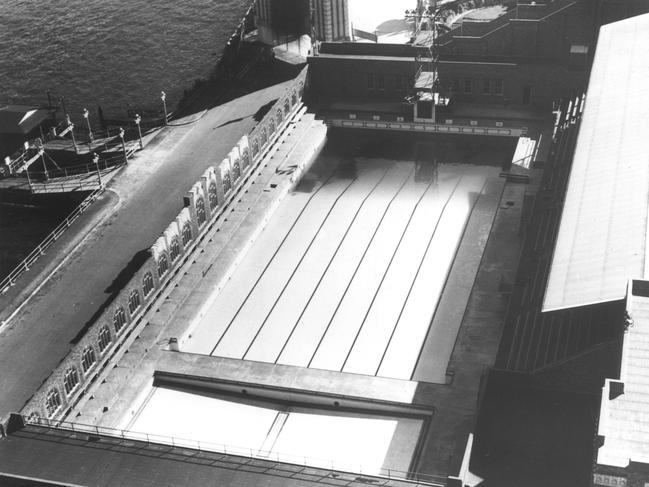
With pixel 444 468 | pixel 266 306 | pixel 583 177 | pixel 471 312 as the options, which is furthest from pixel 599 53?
pixel 444 468

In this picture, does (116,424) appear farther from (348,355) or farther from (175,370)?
(348,355)

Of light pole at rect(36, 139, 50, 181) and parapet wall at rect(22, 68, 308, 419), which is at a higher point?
light pole at rect(36, 139, 50, 181)

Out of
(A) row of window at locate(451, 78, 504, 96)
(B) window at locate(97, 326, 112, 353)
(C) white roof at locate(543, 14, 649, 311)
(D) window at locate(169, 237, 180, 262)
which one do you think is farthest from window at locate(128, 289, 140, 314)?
(A) row of window at locate(451, 78, 504, 96)

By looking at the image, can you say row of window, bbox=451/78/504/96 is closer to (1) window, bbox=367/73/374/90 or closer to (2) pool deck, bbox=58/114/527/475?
(1) window, bbox=367/73/374/90

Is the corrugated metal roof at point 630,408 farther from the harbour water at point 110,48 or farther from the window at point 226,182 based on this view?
the harbour water at point 110,48

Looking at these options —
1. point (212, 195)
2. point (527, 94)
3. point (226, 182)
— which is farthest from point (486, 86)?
point (212, 195)

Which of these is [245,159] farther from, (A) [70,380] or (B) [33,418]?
(B) [33,418]
